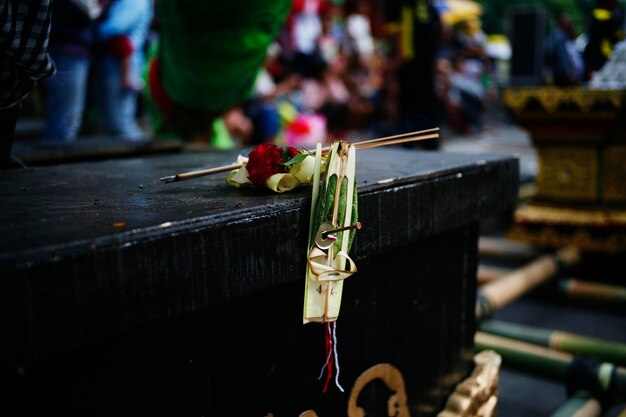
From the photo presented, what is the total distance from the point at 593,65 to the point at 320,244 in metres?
2.38

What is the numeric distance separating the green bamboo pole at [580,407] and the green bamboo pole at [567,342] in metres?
0.19

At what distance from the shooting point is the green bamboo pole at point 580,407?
5.19 feet

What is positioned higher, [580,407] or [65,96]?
[65,96]

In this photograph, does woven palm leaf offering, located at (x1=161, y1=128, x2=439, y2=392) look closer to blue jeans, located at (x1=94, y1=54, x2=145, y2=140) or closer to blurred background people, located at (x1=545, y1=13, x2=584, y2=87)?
blurred background people, located at (x1=545, y1=13, x2=584, y2=87)

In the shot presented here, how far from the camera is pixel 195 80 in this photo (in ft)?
7.86

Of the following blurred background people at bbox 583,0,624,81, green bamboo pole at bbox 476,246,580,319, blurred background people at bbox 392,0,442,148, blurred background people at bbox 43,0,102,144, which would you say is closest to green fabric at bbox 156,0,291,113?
blurred background people at bbox 43,0,102,144

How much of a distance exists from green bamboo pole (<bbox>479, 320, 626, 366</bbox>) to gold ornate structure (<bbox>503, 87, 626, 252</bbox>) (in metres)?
0.84

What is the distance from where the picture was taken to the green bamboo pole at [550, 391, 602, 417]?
5.19 feet

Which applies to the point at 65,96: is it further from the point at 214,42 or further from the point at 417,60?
the point at 417,60

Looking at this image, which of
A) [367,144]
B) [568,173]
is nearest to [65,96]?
[568,173]

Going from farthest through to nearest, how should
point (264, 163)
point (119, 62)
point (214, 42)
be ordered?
1. point (119, 62)
2. point (214, 42)
3. point (264, 163)

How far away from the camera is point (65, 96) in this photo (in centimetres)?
308

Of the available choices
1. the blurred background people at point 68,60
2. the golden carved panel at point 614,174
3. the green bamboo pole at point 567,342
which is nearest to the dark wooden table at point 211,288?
the green bamboo pole at point 567,342

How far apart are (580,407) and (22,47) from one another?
150cm
